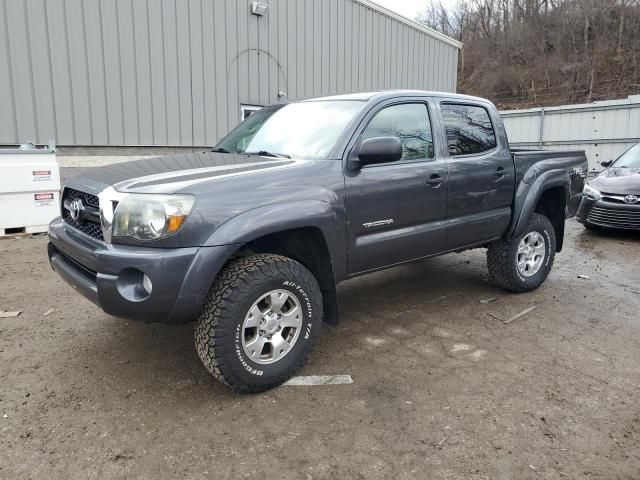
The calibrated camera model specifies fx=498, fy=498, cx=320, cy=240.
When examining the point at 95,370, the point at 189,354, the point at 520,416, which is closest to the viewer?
the point at 520,416

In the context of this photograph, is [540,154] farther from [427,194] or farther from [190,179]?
[190,179]

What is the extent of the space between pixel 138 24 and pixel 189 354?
7164mm

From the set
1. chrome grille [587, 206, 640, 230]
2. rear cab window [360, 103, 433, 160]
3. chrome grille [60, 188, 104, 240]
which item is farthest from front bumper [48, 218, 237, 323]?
chrome grille [587, 206, 640, 230]

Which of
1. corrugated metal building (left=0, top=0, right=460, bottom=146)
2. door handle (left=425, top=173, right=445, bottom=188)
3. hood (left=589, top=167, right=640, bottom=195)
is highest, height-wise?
corrugated metal building (left=0, top=0, right=460, bottom=146)

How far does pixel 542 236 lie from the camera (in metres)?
5.03

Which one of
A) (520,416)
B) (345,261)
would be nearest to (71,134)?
(345,261)

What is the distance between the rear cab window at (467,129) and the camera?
13.7 feet

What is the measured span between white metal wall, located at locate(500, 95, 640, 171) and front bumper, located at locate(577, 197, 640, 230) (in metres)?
7.39

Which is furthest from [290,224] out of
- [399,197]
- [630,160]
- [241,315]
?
[630,160]

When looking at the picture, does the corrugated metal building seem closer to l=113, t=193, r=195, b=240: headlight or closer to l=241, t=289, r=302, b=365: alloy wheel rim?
l=113, t=193, r=195, b=240: headlight

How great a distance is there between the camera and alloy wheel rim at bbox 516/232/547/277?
4.90m

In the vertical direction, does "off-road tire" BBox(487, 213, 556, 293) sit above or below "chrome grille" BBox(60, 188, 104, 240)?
below

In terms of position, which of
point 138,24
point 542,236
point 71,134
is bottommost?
point 542,236

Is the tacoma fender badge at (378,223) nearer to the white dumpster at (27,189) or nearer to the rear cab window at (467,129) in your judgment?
the rear cab window at (467,129)
